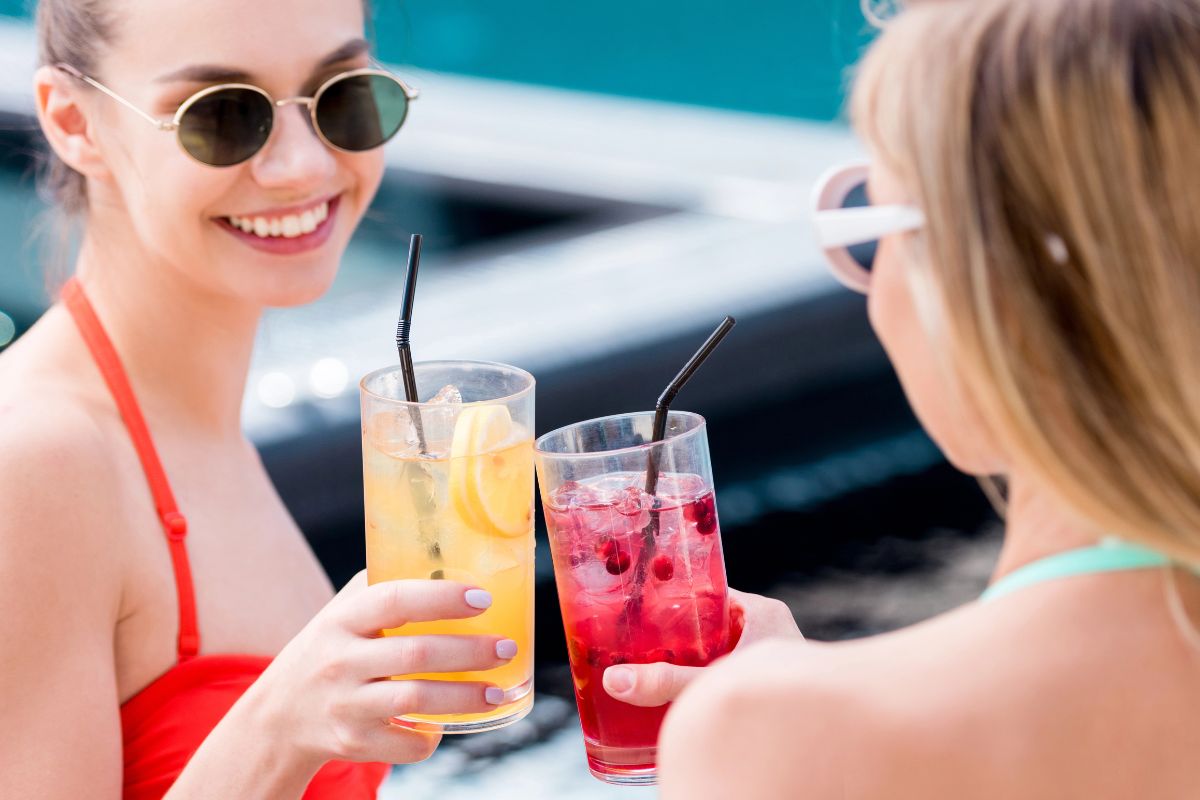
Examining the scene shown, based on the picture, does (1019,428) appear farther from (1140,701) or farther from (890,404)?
(890,404)

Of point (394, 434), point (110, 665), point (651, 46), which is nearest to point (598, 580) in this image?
point (394, 434)

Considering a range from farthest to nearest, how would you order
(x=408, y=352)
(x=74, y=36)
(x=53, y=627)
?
(x=74, y=36) < (x=53, y=627) < (x=408, y=352)

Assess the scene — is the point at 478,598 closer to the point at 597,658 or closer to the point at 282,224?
the point at 597,658

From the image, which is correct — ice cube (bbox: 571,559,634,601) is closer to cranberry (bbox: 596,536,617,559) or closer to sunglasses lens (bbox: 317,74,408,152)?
cranberry (bbox: 596,536,617,559)

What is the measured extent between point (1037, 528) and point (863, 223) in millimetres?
246

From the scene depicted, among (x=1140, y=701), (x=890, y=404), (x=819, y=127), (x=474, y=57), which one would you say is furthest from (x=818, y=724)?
(x=474, y=57)

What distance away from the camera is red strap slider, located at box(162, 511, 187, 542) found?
1.77 m

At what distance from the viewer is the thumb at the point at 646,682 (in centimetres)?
133

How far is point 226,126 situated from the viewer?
1.75m

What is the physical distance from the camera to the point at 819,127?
284 inches

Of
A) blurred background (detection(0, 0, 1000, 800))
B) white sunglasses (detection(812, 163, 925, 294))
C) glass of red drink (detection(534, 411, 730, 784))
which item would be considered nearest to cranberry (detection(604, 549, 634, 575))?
glass of red drink (detection(534, 411, 730, 784))

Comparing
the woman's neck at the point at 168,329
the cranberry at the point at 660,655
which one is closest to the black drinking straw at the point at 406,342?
the cranberry at the point at 660,655

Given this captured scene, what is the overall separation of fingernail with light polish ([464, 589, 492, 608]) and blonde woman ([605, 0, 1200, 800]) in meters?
0.43

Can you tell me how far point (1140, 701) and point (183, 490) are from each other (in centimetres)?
135
